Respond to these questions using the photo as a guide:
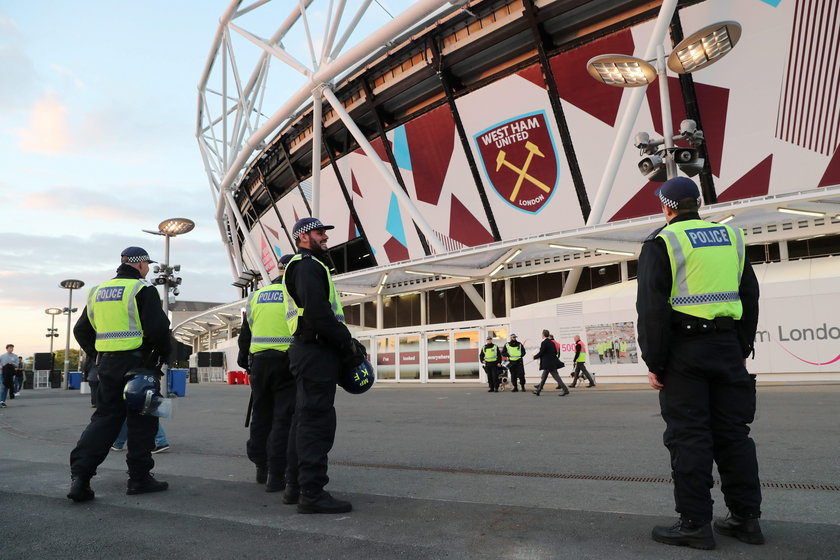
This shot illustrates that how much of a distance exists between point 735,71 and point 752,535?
1693cm

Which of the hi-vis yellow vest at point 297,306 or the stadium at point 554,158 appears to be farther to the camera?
the stadium at point 554,158

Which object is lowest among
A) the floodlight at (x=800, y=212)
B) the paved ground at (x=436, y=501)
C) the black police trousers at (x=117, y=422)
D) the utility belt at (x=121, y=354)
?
the paved ground at (x=436, y=501)

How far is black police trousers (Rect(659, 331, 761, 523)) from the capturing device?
10.1 feet

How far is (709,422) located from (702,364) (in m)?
0.31

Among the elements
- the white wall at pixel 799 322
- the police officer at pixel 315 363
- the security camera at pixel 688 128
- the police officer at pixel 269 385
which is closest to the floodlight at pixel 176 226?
the white wall at pixel 799 322

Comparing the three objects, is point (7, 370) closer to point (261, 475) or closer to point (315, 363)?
point (261, 475)

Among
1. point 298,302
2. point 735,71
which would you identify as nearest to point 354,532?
point 298,302

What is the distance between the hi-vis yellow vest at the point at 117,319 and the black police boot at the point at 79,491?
3.25ft

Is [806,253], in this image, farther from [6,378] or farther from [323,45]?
[6,378]

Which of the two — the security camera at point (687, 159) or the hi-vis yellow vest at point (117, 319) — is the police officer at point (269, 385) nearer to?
the hi-vis yellow vest at point (117, 319)

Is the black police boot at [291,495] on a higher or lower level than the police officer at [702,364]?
lower

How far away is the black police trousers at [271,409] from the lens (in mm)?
4656

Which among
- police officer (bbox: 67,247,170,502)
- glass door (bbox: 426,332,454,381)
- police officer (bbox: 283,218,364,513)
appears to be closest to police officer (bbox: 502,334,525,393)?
glass door (bbox: 426,332,454,381)

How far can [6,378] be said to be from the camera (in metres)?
18.2
